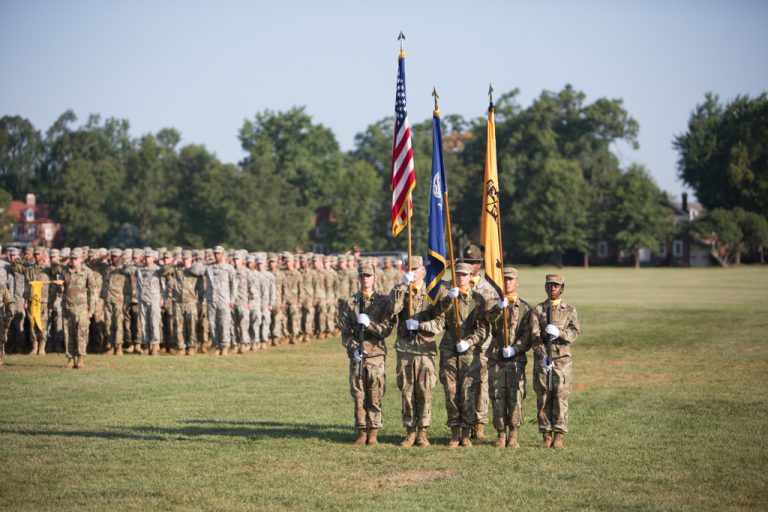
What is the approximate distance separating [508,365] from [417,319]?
3.96ft

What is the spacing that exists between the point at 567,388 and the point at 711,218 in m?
82.0

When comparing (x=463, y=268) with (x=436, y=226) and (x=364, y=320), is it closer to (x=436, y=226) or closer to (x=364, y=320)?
(x=436, y=226)

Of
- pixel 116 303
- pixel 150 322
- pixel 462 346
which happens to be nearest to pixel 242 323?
pixel 150 322

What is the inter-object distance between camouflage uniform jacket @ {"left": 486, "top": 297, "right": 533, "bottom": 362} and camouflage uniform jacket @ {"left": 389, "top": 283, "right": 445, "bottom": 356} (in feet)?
2.06

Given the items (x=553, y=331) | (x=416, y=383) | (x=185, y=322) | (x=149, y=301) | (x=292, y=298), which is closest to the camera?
(x=553, y=331)

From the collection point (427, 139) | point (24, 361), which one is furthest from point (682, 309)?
point (427, 139)

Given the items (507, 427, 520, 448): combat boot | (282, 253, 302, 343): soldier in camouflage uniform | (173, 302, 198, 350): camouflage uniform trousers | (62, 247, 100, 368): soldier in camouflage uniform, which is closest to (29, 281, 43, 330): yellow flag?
(62, 247, 100, 368): soldier in camouflage uniform

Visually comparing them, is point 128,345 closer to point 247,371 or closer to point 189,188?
point 247,371

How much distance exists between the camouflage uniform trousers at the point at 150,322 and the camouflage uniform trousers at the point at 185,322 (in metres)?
0.42

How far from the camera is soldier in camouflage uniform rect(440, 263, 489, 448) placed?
1124 centimetres

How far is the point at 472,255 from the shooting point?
1277 cm

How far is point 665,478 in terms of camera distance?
9.77 meters

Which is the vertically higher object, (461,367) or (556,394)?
(461,367)

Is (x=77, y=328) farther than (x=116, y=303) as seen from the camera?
No
